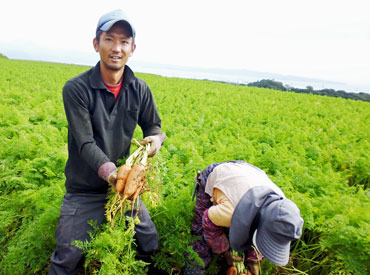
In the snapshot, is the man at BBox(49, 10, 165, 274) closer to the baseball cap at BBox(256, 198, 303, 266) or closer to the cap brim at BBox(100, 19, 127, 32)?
the cap brim at BBox(100, 19, 127, 32)

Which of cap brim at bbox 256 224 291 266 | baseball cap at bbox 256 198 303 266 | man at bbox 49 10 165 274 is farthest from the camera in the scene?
man at bbox 49 10 165 274

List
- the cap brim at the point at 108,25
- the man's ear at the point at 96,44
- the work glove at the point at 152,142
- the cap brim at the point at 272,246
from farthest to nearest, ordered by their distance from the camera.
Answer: the work glove at the point at 152,142 < the man's ear at the point at 96,44 < the cap brim at the point at 108,25 < the cap brim at the point at 272,246

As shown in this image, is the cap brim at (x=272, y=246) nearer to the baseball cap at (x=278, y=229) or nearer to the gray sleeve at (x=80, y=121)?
the baseball cap at (x=278, y=229)

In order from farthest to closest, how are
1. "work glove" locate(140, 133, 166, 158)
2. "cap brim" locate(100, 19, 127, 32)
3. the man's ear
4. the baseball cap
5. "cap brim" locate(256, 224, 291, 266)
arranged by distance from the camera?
"work glove" locate(140, 133, 166, 158) → the man's ear → "cap brim" locate(100, 19, 127, 32) → "cap brim" locate(256, 224, 291, 266) → the baseball cap

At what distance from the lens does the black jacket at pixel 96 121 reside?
2156mm

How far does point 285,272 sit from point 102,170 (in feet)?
8.04

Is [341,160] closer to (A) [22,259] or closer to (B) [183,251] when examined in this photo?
(B) [183,251]

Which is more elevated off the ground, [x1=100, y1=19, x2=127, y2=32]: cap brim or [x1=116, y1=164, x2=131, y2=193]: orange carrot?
[x1=100, y1=19, x2=127, y2=32]: cap brim

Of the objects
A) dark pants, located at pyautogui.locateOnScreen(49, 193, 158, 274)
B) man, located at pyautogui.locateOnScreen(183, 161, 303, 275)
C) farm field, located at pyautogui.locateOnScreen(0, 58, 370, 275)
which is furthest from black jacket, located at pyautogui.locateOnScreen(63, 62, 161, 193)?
man, located at pyautogui.locateOnScreen(183, 161, 303, 275)

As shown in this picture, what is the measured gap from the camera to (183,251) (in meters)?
2.54

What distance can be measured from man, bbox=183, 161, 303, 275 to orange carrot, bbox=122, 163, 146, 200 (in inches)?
30.5

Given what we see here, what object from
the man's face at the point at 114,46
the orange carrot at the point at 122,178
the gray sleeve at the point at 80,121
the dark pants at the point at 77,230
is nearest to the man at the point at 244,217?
the dark pants at the point at 77,230

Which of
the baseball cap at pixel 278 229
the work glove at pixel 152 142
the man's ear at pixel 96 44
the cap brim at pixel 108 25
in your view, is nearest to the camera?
the baseball cap at pixel 278 229

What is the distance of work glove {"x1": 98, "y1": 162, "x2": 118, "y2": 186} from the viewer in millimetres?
1986
